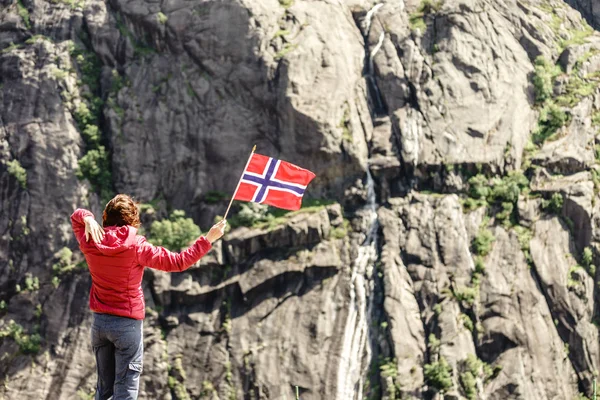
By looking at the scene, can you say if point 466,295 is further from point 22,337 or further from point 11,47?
point 11,47

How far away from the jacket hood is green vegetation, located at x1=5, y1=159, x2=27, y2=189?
34378 mm

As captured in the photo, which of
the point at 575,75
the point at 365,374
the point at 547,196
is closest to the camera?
the point at 365,374

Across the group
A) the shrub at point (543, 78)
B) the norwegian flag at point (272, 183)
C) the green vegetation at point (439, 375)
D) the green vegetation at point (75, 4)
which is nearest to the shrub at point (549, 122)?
the shrub at point (543, 78)

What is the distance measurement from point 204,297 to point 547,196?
1884 cm

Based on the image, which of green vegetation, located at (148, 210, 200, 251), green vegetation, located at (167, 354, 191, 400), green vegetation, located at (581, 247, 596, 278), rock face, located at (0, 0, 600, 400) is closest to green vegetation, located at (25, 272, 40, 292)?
rock face, located at (0, 0, 600, 400)

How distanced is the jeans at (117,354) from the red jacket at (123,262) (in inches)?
5.9

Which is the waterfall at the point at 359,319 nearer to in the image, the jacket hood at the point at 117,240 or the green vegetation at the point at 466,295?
the green vegetation at the point at 466,295

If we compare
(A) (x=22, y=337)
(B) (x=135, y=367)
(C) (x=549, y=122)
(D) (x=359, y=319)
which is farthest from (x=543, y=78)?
(B) (x=135, y=367)

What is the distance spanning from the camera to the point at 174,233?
132 feet

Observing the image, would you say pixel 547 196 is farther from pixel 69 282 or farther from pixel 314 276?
pixel 69 282

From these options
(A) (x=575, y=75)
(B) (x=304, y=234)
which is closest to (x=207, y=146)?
(B) (x=304, y=234)

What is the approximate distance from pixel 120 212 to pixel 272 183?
583 centimetres

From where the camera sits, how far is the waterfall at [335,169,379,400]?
3756cm

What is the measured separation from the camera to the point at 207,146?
42344 millimetres
